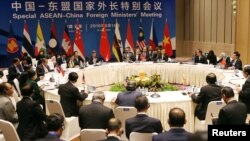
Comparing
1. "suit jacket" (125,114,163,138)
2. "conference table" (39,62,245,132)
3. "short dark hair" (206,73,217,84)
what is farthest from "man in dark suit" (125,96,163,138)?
"conference table" (39,62,245,132)

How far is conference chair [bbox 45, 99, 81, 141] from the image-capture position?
5809mm

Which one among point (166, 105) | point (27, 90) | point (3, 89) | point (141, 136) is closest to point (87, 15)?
point (166, 105)

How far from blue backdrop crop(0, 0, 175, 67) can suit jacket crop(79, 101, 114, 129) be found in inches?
384

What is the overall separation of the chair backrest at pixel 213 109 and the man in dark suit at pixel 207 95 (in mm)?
251

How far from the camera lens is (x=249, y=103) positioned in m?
6.12

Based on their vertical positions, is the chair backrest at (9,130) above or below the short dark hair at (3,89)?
below

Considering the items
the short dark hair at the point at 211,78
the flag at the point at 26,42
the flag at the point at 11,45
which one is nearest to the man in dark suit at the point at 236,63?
the short dark hair at the point at 211,78

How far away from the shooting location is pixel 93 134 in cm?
425

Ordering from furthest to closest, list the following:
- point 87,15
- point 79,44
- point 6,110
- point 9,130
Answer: point 87,15, point 79,44, point 6,110, point 9,130

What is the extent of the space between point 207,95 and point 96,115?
6.35 ft

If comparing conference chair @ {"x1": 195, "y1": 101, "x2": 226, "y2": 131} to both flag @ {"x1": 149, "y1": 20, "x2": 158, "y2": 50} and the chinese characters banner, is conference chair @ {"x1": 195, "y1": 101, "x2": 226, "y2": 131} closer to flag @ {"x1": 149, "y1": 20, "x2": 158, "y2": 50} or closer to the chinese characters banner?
flag @ {"x1": 149, "y1": 20, "x2": 158, "y2": 50}

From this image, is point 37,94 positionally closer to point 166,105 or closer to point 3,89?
point 3,89

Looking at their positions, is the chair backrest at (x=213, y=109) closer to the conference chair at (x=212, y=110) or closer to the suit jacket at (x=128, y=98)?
the conference chair at (x=212, y=110)

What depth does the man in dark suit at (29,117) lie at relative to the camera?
481cm
